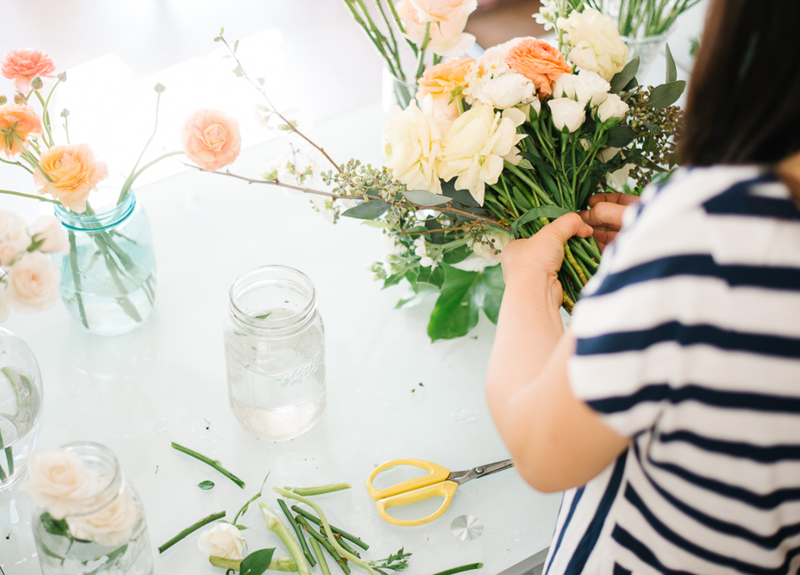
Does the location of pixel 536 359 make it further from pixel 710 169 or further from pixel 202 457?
pixel 202 457

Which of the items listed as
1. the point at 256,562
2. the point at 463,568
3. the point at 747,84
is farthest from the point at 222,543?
the point at 747,84

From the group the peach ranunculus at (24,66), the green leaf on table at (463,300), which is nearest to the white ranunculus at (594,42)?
the green leaf on table at (463,300)

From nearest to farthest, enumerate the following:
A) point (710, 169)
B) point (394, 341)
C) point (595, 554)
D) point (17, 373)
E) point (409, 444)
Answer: point (710, 169) < point (595, 554) < point (17, 373) < point (409, 444) < point (394, 341)

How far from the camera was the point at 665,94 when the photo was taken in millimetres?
753

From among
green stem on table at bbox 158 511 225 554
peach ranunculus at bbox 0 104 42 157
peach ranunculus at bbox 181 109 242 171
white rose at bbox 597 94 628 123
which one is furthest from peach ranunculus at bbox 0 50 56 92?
white rose at bbox 597 94 628 123

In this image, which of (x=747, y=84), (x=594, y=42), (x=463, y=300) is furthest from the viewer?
(x=463, y=300)

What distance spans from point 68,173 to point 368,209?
0.31 meters

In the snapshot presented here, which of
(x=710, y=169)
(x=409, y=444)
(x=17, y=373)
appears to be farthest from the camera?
(x=409, y=444)

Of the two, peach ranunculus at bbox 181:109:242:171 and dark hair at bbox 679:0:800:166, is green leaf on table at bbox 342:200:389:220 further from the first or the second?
dark hair at bbox 679:0:800:166

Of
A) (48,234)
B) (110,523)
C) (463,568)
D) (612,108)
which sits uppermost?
(48,234)

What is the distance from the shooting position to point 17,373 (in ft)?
2.16

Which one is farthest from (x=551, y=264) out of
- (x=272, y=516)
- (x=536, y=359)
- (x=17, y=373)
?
(x=17, y=373)

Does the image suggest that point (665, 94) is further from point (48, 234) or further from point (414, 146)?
point (48, 234)

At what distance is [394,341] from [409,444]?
16 cm
